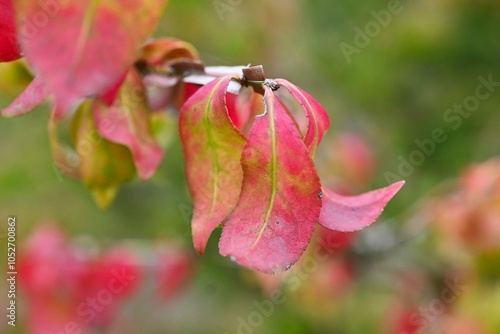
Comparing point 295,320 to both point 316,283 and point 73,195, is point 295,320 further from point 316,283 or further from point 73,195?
point 73,195

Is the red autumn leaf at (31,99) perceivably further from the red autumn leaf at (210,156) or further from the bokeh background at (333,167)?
the bokeh background at (333,167)

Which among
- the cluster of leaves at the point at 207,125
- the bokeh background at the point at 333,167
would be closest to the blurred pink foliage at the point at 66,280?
the bokeh background at the point at 333,167

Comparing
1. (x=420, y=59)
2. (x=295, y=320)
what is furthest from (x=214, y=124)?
(x=420, y=59)

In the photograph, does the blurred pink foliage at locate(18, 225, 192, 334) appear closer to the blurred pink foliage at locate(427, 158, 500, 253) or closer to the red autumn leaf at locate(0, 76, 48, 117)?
the blurred pink foliage at locate(427, 158, 500, 253)

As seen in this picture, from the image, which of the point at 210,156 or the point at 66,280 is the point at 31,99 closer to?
the point at 210,156

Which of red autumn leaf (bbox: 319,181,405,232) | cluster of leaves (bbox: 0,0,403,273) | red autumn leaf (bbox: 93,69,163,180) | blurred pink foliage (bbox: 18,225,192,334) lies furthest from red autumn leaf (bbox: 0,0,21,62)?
blurred pink foliage (bbox: 18,225,192,334)
